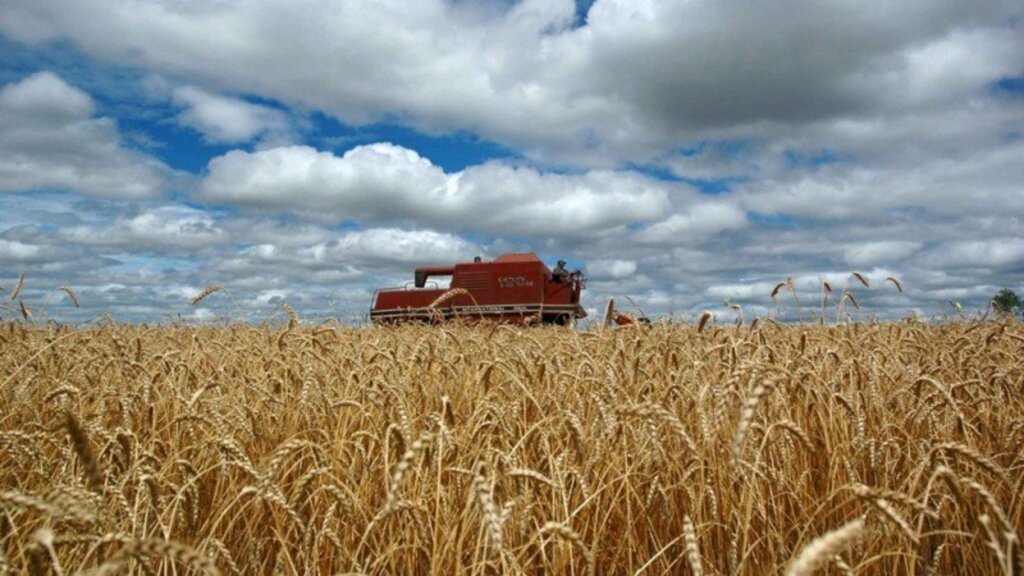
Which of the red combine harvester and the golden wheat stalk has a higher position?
the red combine harvester

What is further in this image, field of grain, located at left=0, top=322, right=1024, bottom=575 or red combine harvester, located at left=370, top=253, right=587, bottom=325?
red combine harvester, located at left=370, top=253, right=587, bottom=325

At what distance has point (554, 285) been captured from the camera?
77.3ft

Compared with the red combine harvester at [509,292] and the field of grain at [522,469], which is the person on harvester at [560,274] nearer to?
the red combine harvester at [509,292]

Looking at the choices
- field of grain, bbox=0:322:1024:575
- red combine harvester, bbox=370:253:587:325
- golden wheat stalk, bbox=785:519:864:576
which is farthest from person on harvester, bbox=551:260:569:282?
golden wheat stalk, bbox=785:519:864:576

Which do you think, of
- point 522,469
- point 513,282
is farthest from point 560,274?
point 522,469

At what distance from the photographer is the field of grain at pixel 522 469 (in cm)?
218

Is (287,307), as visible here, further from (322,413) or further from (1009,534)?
(1009,534)

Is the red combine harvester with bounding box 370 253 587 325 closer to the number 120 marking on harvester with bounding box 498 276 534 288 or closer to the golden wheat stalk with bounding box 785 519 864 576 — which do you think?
the number 120 marking on harvester with bounding box 498 276 534 288

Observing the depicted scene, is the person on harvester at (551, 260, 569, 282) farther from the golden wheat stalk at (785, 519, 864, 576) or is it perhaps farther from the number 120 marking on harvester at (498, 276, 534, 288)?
the golden wheat stalk at (785, 519, 864, 576)

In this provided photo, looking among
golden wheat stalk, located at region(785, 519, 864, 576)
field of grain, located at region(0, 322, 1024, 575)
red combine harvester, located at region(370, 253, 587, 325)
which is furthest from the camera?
red combine harvester, located at region(370, 253, 587, 325)

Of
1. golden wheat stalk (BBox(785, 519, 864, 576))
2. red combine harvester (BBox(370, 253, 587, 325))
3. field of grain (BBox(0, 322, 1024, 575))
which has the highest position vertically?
red combine harvester (BBox(370, 253, 587, 325))

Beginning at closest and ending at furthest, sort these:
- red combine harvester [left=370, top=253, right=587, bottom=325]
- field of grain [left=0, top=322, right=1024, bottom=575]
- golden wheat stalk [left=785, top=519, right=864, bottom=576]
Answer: golden wheat stalk [left=785, top=519, right=864, bottom=576]
field of grain [left=0, top=322, right=1024, bottom=575]
red combine harvester [left=370, top=253, right=587, bottom=325]

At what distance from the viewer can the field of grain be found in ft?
7.16

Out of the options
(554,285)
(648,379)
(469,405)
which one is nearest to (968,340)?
(648,379)
